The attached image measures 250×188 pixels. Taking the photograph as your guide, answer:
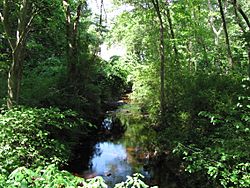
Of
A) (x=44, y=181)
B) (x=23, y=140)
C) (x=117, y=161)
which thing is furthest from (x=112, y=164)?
(x=44, y=181)

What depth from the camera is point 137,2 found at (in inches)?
696

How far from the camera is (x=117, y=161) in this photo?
1191 centimetres

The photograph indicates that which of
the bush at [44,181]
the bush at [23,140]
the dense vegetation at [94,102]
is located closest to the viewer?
the bush at [44,181]

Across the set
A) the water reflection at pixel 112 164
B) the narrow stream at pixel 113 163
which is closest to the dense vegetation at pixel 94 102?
the narrow stream at pixel 113 163

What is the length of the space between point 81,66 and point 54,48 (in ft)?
15.1

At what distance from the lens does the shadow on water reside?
32.1 ft

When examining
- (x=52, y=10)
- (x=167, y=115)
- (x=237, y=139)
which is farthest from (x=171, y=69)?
(x=237, y=139)

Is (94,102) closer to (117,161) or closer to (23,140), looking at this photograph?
(117,161)

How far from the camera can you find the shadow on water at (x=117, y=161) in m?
9.77

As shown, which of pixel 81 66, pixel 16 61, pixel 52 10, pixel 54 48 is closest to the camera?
pixel 16 61

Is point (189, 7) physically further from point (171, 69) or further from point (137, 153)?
point (137, 153)

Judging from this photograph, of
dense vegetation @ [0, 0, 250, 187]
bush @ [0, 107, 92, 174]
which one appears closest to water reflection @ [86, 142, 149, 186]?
dense vegetation @ [0, 0, 250, 187]

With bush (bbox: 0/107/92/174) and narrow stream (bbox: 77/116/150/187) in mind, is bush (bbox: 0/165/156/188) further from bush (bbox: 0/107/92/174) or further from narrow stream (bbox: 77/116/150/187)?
narrow stream (bbox: 77/116/150/187)

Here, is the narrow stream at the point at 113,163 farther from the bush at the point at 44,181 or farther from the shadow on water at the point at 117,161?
the bush at the point at 44,181
